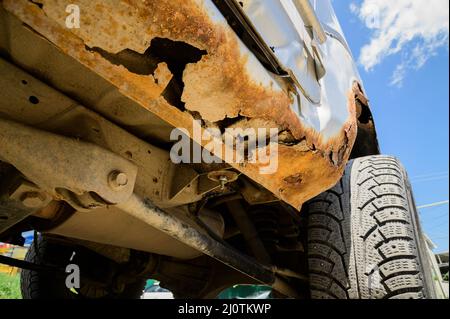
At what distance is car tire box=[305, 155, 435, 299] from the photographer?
4.90 feet

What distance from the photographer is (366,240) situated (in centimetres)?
158

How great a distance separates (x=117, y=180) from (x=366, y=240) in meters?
1.15

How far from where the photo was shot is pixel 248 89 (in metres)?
0.87

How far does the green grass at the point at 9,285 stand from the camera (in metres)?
2.66

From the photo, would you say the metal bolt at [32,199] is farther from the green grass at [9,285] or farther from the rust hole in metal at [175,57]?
the green grass at [9,285]

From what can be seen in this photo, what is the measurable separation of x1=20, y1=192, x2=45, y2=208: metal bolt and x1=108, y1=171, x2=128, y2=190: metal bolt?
0.21m

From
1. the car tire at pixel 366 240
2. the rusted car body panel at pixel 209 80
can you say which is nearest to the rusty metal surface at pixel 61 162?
the rusted car body panel at pixel 209 80

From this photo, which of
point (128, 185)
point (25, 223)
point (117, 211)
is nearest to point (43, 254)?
point (25, 223)

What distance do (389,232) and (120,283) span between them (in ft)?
5.33

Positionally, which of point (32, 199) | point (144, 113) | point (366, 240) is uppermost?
point (144, 113)

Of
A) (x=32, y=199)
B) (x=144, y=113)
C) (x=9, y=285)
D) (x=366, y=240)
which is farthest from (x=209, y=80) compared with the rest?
(x=9, y=285)

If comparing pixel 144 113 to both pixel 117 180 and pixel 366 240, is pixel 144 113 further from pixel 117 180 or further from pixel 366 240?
pixel 366 240

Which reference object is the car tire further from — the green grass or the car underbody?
the green grass
